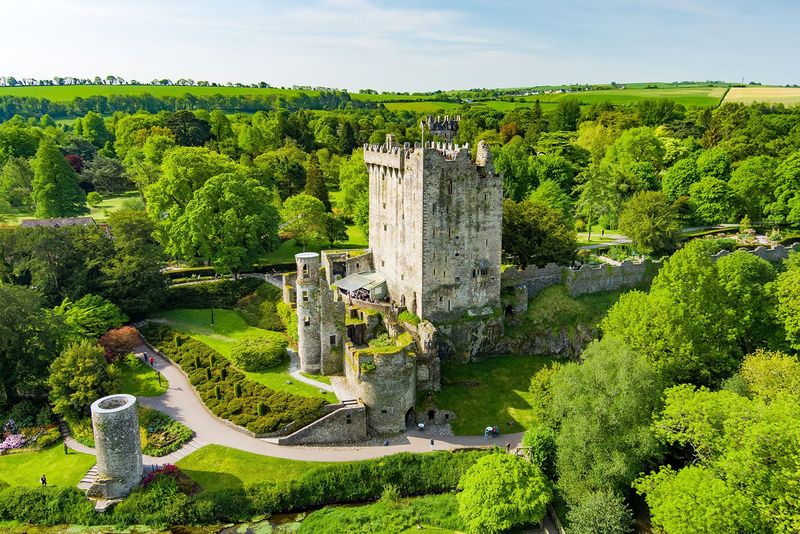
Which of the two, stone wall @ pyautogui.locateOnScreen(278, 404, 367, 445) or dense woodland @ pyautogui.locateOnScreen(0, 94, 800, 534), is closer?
dense woodland @ pyautogui.locateOnScreen(0, 94, 800, 534)

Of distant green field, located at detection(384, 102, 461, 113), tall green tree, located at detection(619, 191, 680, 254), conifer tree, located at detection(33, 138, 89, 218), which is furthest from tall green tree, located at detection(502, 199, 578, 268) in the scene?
distant green field, located at detection(384, 102, 461, 113)

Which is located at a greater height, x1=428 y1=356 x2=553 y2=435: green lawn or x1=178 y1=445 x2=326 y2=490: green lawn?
x1=428 y1=356 x2=553 y2=435: green lawn

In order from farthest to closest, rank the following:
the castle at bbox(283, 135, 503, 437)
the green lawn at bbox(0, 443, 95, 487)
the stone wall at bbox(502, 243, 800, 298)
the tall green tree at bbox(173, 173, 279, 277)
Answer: the tall green tree at bbox(173, 173, 279, 277), the stone wall at bbox(502, 243, 800, 298), the castle at bbox(283, 135, 503, 437), the green lawn at bbox(0, 443, 95, 487)

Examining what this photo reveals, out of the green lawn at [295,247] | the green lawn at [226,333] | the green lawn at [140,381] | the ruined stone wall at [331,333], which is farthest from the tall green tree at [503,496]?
the green lawn at [295,247]

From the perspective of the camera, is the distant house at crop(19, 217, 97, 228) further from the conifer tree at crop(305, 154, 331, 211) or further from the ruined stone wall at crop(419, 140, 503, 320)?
the ruined stone wall at crop(419, 140, 503, 320)

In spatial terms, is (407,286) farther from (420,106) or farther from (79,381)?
(420,106)

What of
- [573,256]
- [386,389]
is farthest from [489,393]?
[573,256]
